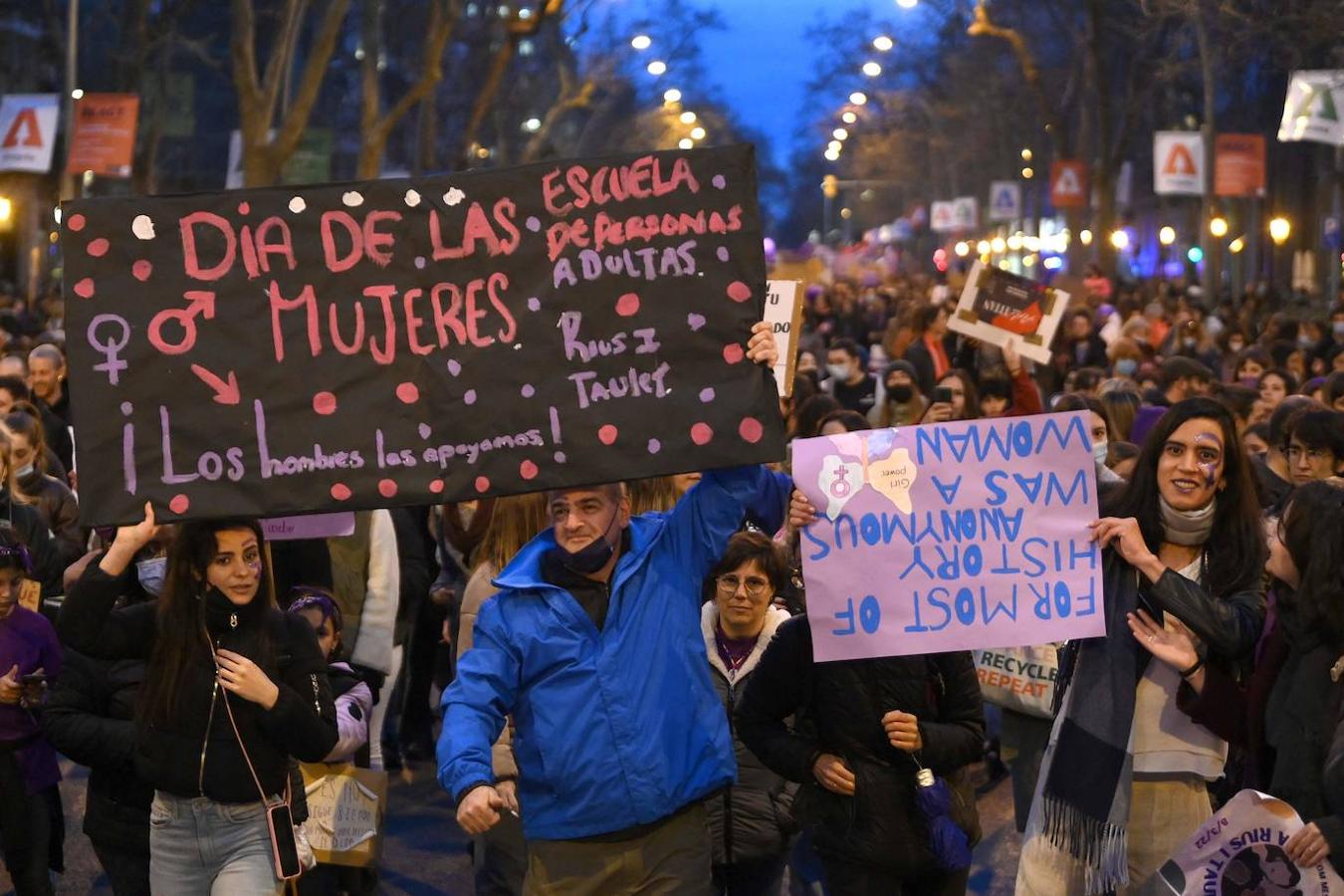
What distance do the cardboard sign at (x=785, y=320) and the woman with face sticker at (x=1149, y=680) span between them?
10.6 feet

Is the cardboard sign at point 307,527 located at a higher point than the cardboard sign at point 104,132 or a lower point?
lower

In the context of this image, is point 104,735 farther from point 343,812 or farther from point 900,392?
point 900,392

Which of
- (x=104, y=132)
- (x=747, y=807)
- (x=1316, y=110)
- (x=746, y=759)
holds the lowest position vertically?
(x=747, y=807)

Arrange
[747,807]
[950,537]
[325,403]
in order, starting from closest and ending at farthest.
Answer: [325,403] < [950,537] < [747,807]

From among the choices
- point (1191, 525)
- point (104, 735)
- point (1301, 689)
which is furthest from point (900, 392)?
point (1301, 689)

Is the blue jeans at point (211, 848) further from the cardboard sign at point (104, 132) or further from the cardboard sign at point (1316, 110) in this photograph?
the cardboard sign at point (104, 132)

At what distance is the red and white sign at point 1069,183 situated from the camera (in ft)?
139

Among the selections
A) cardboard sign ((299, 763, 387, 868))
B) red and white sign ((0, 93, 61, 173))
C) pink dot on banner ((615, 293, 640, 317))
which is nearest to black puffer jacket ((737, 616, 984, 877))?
pink dot on banner ((615, 293, 640, 317))

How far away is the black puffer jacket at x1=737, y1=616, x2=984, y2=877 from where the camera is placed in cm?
559

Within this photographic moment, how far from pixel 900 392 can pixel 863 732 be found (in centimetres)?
711

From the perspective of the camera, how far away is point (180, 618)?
5.65m

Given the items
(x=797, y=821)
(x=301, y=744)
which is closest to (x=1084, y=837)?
(x=797, y=821)

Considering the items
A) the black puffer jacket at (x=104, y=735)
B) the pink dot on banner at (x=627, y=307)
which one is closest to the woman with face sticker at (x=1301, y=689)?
the pink dot on banner at (x=627, y=307)

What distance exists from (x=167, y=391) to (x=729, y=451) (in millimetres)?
1397
